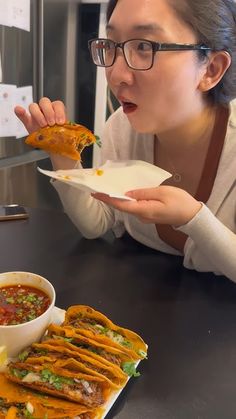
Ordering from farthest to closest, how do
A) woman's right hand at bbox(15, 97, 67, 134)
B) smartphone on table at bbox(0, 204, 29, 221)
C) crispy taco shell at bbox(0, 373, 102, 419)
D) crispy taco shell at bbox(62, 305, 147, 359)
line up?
smartphone on table at bbox(0, 204, 29, 221) → woman's right hand at bbox(15, 97, 67, 134) → crispy taco shell at bbox(62, 305, 147, 359) → crispy taco shell at bbox(0, 373, 102, 419)

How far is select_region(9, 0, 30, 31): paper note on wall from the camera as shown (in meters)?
1.86

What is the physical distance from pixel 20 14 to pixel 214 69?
1.32 metres

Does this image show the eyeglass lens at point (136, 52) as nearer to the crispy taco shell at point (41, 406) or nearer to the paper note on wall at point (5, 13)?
the crispy taco shell at point (41, 406)

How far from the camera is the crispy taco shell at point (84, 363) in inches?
23.7

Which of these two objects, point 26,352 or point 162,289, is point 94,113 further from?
point 26,352

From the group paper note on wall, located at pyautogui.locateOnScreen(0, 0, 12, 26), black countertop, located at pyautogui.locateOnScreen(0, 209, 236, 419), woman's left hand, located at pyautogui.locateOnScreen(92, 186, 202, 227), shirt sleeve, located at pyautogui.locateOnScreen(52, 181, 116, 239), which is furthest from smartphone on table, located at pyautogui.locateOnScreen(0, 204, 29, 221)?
paper note on wall, located at pyautogui.locateOnScreen(0, 0, 12, 26)

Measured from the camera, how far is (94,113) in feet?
7.91

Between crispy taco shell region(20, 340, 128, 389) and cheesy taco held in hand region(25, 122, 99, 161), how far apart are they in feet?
1.68

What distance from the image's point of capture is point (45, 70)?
7.05ft

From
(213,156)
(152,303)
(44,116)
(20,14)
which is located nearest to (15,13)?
(20,14)

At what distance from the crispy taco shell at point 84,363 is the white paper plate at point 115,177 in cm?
31

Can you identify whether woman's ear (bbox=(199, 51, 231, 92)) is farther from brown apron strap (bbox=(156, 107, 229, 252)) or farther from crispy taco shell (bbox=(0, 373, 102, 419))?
crispy taco shell (bbox=(0, 373, 102, 419))

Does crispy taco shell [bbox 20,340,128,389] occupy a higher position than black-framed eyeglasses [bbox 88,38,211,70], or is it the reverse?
black-framed eyeglasses [bbox 88,38,211,70]

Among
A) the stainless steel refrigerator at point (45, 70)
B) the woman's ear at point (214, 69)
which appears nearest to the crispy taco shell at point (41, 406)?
the woman's ear at point (214, 69)
